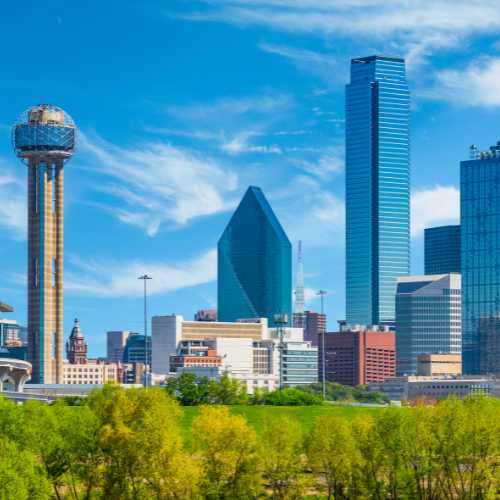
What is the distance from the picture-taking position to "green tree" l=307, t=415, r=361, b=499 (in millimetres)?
117812

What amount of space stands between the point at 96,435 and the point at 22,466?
1544 centimetres

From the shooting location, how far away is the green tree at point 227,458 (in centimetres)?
11500

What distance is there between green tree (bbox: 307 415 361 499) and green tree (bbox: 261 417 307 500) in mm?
1342

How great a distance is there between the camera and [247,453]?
117 meters

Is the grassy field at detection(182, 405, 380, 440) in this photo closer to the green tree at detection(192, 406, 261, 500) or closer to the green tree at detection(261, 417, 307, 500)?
the green tree at detection(261, 417, 307, 500)

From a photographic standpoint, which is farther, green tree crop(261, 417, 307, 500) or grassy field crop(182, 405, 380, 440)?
grassy field crop(182, 405, 380, 440)

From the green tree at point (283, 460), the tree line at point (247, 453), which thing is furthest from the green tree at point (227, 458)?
the green tree at point (283, 460)

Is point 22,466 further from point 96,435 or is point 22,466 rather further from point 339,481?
point 339,481

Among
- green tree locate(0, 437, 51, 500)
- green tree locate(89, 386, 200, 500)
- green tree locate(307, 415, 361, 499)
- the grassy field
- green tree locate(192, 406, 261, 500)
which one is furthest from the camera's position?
the grassy field

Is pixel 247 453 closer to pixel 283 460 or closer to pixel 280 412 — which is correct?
pixel 283 460

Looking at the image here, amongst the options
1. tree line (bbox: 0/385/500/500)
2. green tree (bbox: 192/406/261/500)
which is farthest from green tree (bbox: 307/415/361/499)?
green tree (bbox: 192/406/261/500)

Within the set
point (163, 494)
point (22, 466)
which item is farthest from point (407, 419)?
point (22, 466)

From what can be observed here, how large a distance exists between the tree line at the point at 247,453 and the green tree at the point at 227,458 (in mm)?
95

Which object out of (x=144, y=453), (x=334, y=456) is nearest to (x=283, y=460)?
(x=334, y=456)
